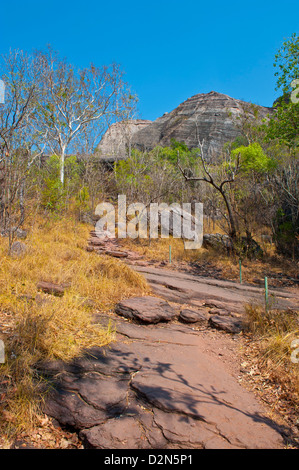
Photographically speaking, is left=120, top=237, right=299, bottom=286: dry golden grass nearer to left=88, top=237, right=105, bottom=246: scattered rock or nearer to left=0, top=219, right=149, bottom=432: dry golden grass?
left=88, top=237, right=105, bottom=246: scattered rock

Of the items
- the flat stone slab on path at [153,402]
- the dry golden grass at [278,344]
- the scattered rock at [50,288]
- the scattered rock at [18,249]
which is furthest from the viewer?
the scattered rock at [18,249]

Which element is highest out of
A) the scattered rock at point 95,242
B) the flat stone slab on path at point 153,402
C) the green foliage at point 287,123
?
the green foliage at point 287,123

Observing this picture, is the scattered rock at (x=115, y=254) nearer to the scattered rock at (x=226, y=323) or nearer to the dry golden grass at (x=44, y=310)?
the dry golden grass at (x=44, y=310)

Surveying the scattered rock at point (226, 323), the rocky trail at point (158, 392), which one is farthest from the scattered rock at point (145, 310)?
the scattered rock at point (226, 323)

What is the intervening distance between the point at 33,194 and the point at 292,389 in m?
10.6

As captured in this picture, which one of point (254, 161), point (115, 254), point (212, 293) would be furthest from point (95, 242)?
point (254, 161)

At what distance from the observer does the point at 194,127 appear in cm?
3503

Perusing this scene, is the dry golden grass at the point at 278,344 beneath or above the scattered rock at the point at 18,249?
beneath

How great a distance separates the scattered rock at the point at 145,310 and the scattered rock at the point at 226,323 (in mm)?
762

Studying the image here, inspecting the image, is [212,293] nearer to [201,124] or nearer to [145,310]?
[145,310]

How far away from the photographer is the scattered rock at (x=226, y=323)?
5.71m

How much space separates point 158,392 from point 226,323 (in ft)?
9.06

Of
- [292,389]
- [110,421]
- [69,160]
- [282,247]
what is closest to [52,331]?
[110,421]

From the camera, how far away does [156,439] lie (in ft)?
9.15
